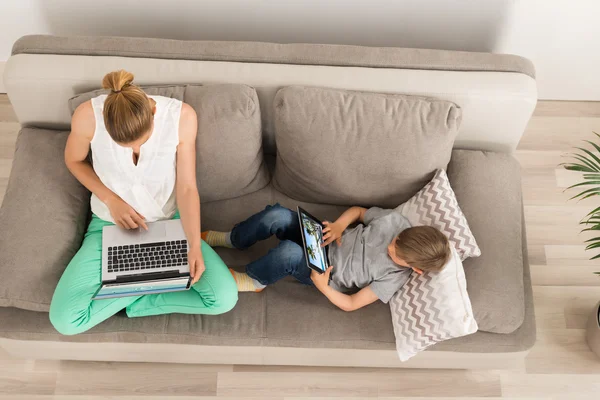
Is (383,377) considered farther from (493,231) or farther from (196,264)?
(196,264)

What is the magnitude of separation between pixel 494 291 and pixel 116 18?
67.8 inches

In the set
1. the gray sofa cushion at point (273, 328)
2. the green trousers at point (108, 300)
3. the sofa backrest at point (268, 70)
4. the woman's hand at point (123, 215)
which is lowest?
the gray sofa cushion at point (273, 328)

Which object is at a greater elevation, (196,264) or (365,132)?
(365,132)

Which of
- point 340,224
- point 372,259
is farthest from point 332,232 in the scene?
point 372,259

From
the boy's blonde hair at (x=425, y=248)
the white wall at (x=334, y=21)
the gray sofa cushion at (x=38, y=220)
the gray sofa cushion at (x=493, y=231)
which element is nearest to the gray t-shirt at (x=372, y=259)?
the boy's blonde hair at (x=425, y=248)

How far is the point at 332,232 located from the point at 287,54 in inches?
25.1

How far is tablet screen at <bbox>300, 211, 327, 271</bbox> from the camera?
5.87 feet

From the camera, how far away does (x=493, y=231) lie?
6.23ft

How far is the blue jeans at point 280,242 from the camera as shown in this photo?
5.99ft

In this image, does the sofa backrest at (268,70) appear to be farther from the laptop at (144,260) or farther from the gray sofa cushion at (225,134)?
the laptop at (144,260)

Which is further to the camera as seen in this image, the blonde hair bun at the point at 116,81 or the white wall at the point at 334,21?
the white wall at the point at 334,21

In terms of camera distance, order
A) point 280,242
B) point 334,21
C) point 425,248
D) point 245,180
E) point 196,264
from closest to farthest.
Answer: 1. point 425,248
2. point 196,264
3. point 280,242
4. point 245,180
5. point 334,21

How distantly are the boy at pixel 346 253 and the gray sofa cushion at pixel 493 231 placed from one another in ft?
0.72

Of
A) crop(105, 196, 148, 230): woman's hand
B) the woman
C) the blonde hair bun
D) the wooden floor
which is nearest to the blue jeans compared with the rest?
the woman
